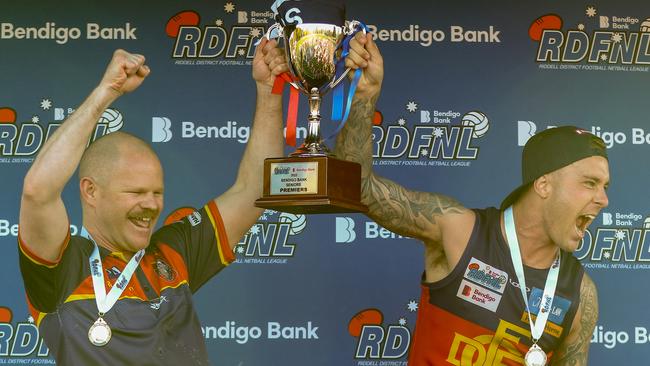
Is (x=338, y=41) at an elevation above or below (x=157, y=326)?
above

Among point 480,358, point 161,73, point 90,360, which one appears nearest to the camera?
point 90,360

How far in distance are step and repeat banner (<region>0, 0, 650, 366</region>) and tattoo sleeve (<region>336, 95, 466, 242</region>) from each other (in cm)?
90

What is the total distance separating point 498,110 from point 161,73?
1.62 meters

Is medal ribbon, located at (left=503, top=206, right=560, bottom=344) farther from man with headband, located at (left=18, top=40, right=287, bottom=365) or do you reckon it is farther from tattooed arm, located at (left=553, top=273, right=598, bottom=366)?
man with headband, located at (left=18, top=40, right=287, bottom=365)

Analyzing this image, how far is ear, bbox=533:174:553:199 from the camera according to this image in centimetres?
517

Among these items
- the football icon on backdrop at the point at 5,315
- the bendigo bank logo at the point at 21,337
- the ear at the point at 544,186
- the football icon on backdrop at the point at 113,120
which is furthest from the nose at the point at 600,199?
the football icon on backdrop at the point at 5,315

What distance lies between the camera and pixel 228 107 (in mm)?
5996

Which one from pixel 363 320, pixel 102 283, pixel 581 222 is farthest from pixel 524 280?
pixel 102 283

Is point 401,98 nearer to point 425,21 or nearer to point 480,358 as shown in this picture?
point 425,21

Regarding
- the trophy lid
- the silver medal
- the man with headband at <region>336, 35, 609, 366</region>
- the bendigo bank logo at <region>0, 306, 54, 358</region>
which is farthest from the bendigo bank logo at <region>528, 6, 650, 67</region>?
the bendigo bank logo at <region>0, 306, 54, 358</region>

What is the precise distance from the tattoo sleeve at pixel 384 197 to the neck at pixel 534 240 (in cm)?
27

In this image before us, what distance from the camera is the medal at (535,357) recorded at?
16.4 ft

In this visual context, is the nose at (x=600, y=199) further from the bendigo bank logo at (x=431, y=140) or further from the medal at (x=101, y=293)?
the medal at (x=101, y=293)

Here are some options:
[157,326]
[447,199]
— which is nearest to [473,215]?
[447,199]
